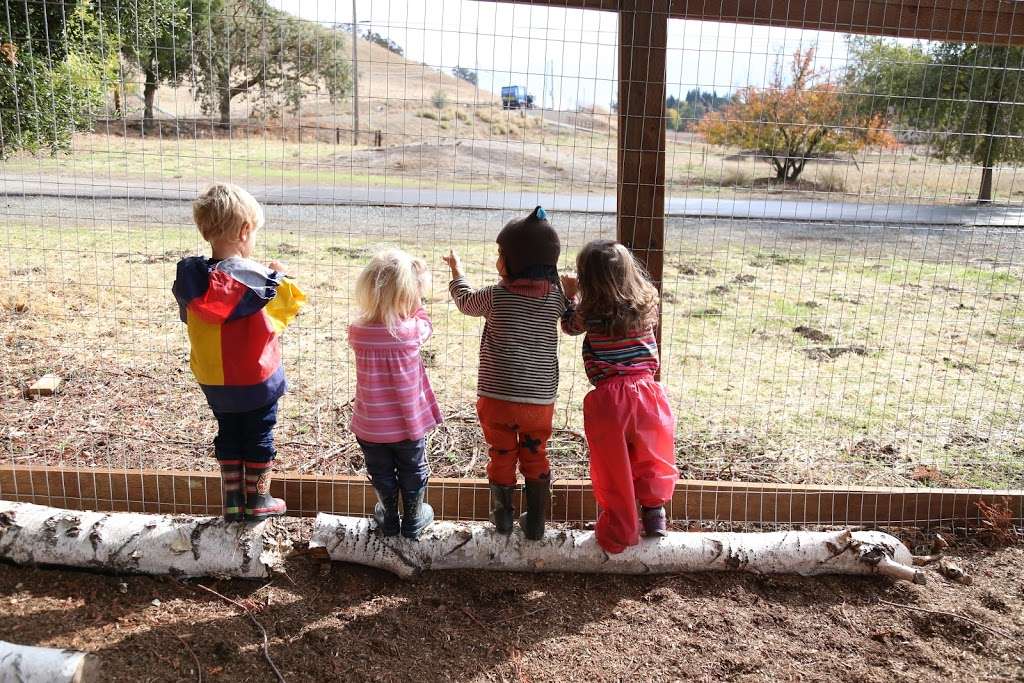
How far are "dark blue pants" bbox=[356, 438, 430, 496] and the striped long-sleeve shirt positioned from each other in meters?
0.33

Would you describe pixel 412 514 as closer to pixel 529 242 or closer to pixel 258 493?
pixel 258 493

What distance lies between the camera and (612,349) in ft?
9.50

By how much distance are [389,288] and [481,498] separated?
114cm

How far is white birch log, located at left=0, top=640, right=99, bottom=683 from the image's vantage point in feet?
7.07

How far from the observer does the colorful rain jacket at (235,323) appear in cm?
270

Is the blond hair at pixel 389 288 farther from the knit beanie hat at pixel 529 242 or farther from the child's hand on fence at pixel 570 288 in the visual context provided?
the child's hand on fence at pixel 570 288

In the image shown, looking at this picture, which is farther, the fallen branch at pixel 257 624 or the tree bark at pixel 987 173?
the tree bark at pixel 987 173

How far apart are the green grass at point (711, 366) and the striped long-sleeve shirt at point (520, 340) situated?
106cm

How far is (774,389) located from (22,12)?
503 cm

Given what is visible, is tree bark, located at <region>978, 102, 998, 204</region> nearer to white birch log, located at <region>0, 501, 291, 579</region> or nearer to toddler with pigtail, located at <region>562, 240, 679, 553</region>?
toddler with pigtail, located at <region>562, 240, 679, 553</region>

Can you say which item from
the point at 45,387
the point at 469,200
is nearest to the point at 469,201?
the point at 469,200

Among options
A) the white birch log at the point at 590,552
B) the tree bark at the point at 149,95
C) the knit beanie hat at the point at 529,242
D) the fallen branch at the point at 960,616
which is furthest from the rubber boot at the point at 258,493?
the fallen branch at the point at 960,616

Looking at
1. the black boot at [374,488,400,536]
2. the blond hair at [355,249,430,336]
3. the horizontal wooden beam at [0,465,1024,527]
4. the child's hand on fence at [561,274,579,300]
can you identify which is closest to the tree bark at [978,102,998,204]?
the horizontal wooden beam at [0,465,1024,527]

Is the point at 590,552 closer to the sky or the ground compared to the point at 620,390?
closer to the ground
